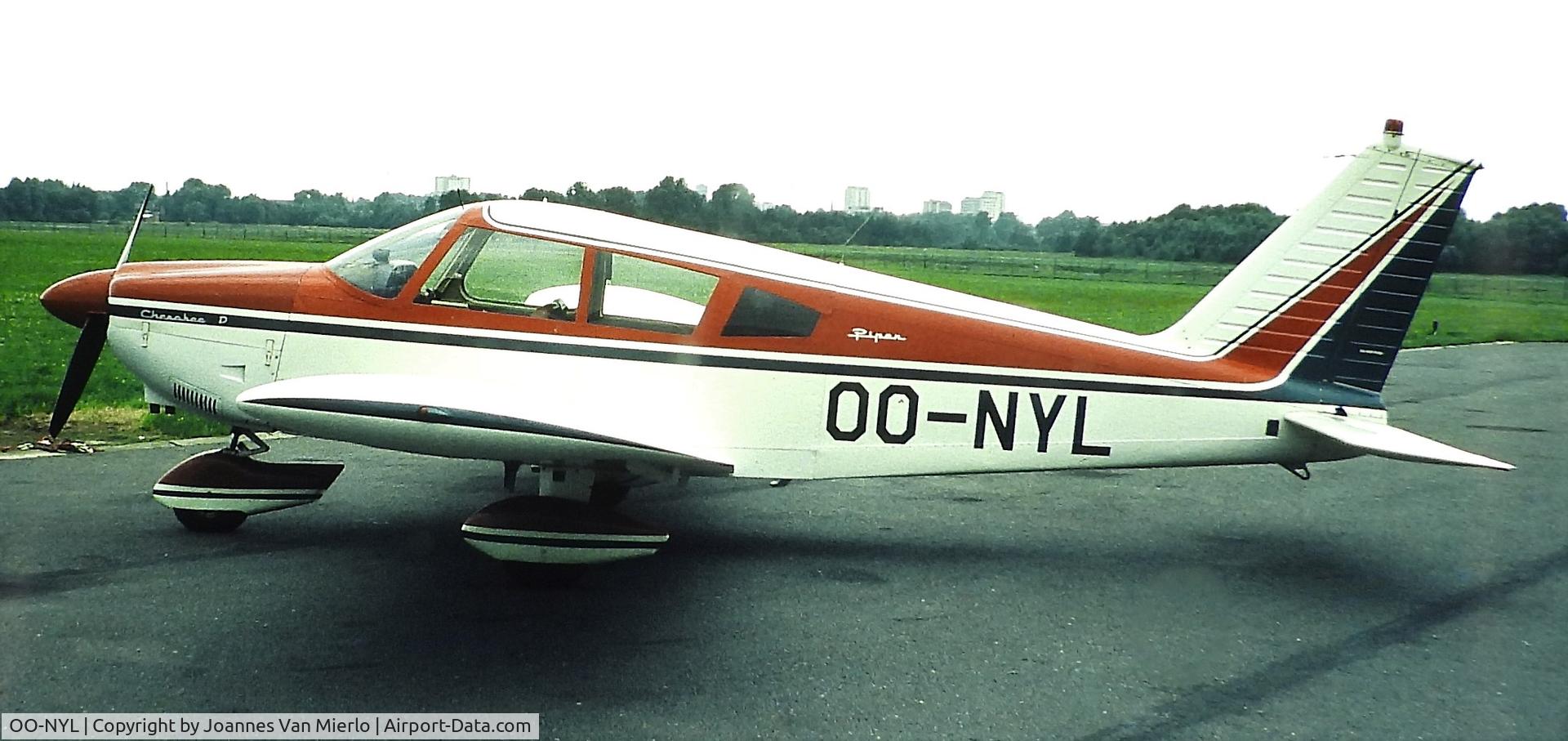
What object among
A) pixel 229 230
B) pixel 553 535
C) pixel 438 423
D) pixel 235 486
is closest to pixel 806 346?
pixel 553 535

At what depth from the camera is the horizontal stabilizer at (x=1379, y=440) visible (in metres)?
5.56

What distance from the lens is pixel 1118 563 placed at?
638 cm

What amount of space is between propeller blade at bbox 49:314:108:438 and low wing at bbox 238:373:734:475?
80.8 inches

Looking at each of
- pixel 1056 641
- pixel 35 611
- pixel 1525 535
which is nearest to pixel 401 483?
pixel 35 611

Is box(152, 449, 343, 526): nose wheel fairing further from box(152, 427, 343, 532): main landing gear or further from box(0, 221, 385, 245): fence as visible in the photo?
box(0, 221, 385, 245): fence

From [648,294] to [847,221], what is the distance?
3.77 m

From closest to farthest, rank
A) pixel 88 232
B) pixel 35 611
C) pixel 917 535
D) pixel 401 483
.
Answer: pixel 35 611, pixel 917 535, pixel 401 483, pixel 88 232

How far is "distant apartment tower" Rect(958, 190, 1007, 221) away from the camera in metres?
11.4

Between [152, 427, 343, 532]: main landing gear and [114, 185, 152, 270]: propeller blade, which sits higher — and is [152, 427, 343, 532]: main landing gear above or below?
below

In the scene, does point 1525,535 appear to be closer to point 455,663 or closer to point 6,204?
point 455,663

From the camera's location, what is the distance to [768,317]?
5871 millimetres

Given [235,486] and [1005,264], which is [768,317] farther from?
[1005,264]

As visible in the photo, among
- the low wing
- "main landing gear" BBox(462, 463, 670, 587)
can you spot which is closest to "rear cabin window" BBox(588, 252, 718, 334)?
the low wing

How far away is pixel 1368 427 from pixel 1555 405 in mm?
9865
